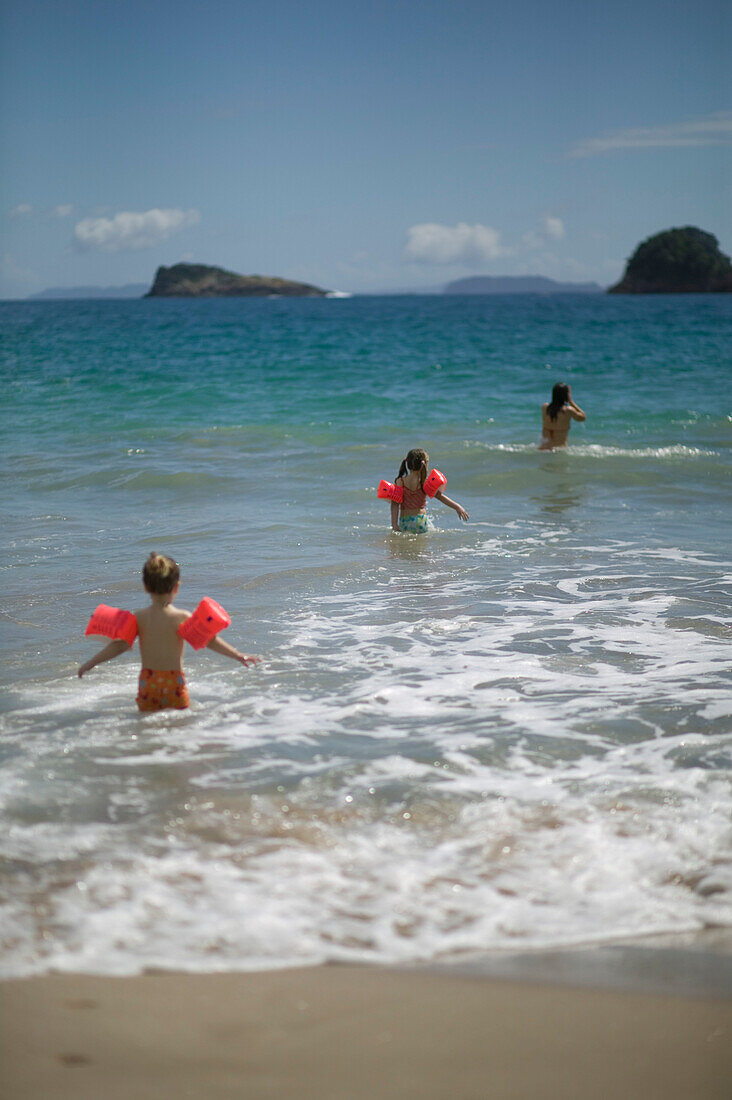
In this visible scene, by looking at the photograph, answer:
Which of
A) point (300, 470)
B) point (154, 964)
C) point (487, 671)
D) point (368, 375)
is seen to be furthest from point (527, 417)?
point (154, 964)

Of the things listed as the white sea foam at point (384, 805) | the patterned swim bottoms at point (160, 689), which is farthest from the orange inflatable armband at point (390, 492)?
the patterned swim bottoms at point (160, 689)

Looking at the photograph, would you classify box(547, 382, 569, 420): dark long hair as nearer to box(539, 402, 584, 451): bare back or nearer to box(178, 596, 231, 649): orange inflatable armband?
box(539, 402, 584, 451): bare back

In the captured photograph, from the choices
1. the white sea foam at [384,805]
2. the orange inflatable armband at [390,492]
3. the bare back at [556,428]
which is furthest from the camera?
the bare back at [556,428]

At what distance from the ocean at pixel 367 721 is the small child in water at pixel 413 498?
0.16 meters

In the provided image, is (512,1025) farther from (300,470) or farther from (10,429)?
(10,429)

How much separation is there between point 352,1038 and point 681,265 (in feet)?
468

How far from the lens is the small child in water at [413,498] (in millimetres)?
9680

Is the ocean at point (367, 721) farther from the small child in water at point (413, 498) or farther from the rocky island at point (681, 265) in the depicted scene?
the rocky island at point (681, 265)

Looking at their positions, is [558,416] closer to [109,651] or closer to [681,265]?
[109,651]

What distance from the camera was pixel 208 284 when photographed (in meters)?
179

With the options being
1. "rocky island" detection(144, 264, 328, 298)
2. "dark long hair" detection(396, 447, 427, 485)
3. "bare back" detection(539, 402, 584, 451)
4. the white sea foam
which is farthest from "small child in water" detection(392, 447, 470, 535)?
"rocky island" detection(144, 264, 328, 298)

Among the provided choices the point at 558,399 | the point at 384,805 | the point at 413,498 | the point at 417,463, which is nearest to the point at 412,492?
the point at 413,498

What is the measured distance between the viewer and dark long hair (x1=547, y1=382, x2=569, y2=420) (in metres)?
14.6

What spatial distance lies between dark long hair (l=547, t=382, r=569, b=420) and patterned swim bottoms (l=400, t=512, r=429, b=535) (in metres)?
5.61
